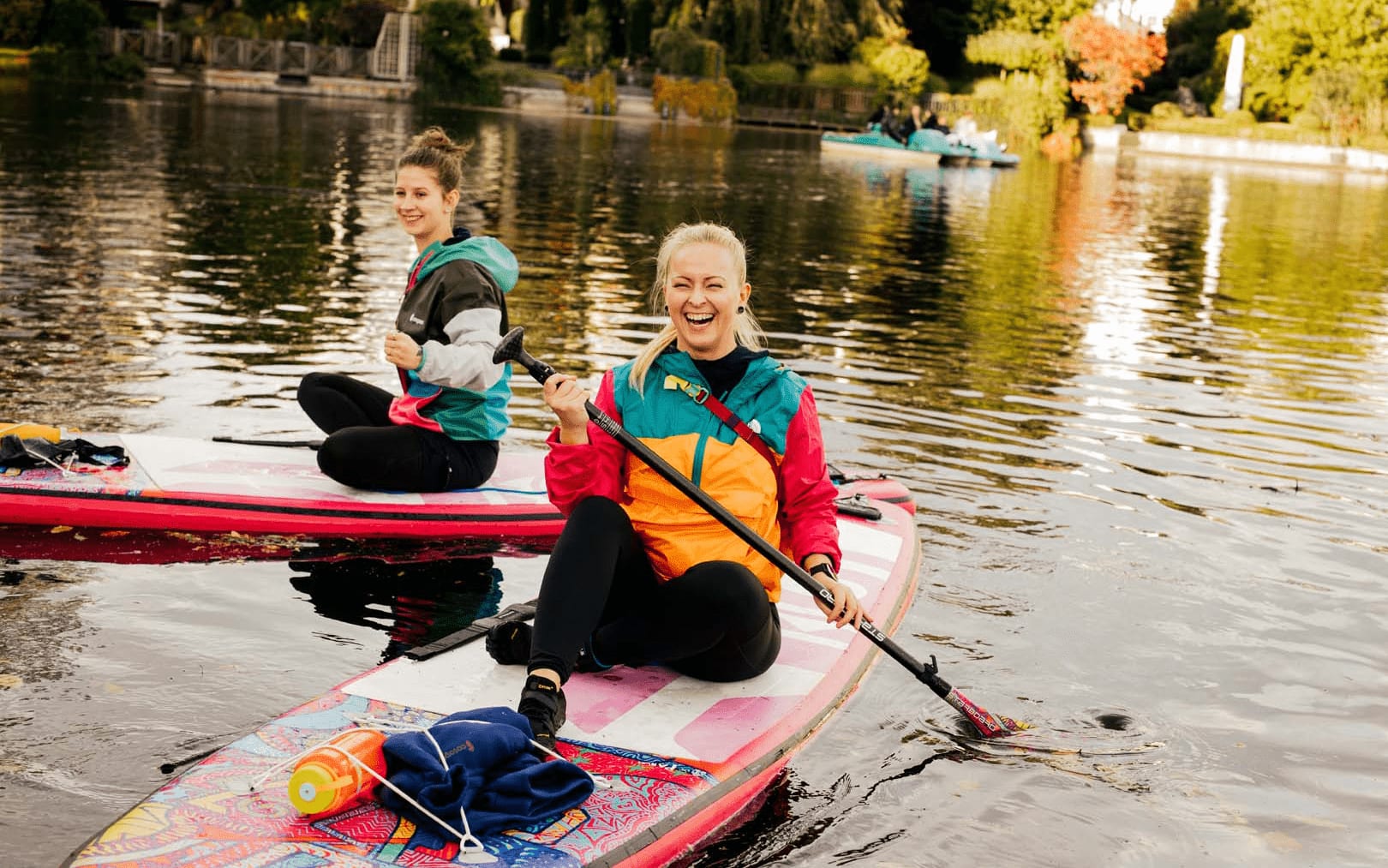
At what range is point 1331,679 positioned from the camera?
5.98 meters

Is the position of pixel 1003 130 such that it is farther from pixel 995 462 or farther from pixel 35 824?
pixel 35 824

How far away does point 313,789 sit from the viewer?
11.8 feet

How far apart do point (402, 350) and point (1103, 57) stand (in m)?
52.3

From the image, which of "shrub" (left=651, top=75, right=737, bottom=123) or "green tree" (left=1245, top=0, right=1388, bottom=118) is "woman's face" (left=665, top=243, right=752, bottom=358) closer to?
"shrub" (left=651, top=75, right=737, bottom=123)

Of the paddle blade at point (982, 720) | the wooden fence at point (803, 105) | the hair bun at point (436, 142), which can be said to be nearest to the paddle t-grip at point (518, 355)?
the paddle blade at point (982, 720)

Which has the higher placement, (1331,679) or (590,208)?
(590,208)

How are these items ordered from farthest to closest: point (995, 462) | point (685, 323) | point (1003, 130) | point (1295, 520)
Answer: point (1003, 130), point (995, 462), point (1295, 520), point (685, 323)

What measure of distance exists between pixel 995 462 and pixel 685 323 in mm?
4765

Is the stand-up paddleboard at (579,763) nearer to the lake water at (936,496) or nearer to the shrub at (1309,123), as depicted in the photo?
the lake water at (936,496)

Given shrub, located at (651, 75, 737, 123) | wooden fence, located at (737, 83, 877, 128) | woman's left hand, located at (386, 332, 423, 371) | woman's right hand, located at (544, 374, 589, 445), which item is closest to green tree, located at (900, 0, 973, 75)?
wooden fence, located at (737, 83, 877, 128)

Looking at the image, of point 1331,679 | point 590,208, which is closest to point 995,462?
point 1331,679

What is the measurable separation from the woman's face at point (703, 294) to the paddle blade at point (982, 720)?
150cm

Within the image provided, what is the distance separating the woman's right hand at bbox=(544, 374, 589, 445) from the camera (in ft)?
14.2

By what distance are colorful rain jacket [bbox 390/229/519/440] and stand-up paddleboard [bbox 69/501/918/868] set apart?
66.6 inches
